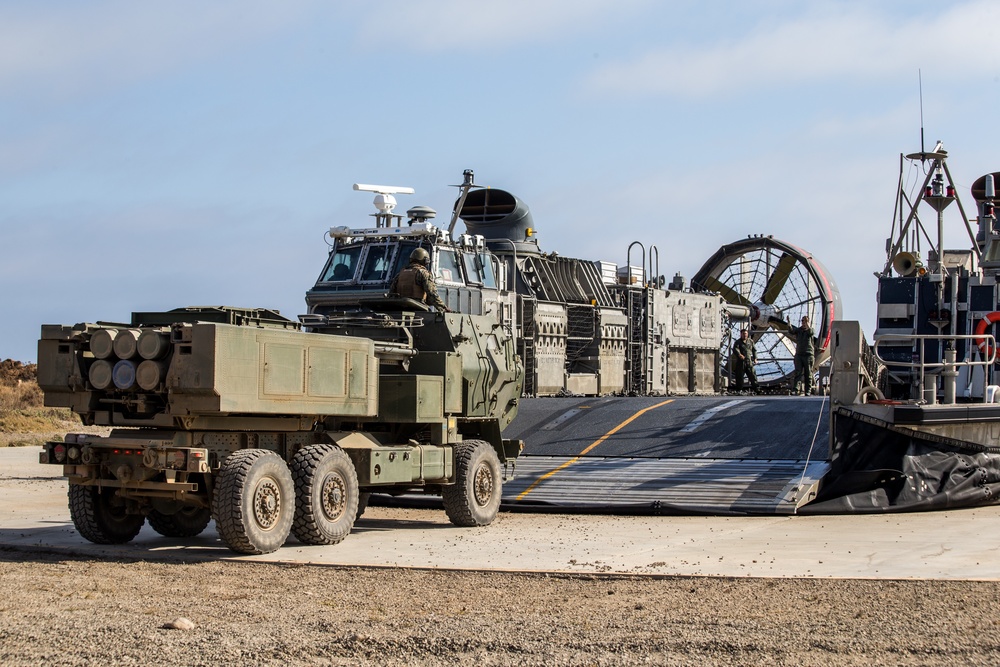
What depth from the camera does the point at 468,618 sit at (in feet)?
23.8

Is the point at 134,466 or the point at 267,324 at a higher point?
the point at 267,324

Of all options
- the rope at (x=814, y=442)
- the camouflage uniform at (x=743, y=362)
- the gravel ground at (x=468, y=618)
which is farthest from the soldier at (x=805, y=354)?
the gravel ground at (x=468, y=618)

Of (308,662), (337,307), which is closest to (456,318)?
(337,307)

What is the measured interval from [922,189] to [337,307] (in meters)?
→ 9.03

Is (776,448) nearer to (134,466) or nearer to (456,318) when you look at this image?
(456,318)

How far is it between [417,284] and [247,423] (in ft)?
11.2

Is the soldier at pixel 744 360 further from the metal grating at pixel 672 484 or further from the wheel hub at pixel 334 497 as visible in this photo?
the wheel hub at pixel 334 497

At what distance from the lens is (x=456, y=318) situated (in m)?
12.9

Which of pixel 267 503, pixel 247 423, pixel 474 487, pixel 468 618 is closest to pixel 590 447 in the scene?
pixel 474 487

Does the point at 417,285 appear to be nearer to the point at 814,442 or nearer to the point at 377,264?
the point at 814,442

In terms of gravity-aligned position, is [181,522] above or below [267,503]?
below

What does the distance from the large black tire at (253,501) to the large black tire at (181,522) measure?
1469 millimetres

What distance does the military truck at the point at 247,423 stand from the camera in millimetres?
9656

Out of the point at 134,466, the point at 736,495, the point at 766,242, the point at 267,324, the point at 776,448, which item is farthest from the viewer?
the point at 766,242
